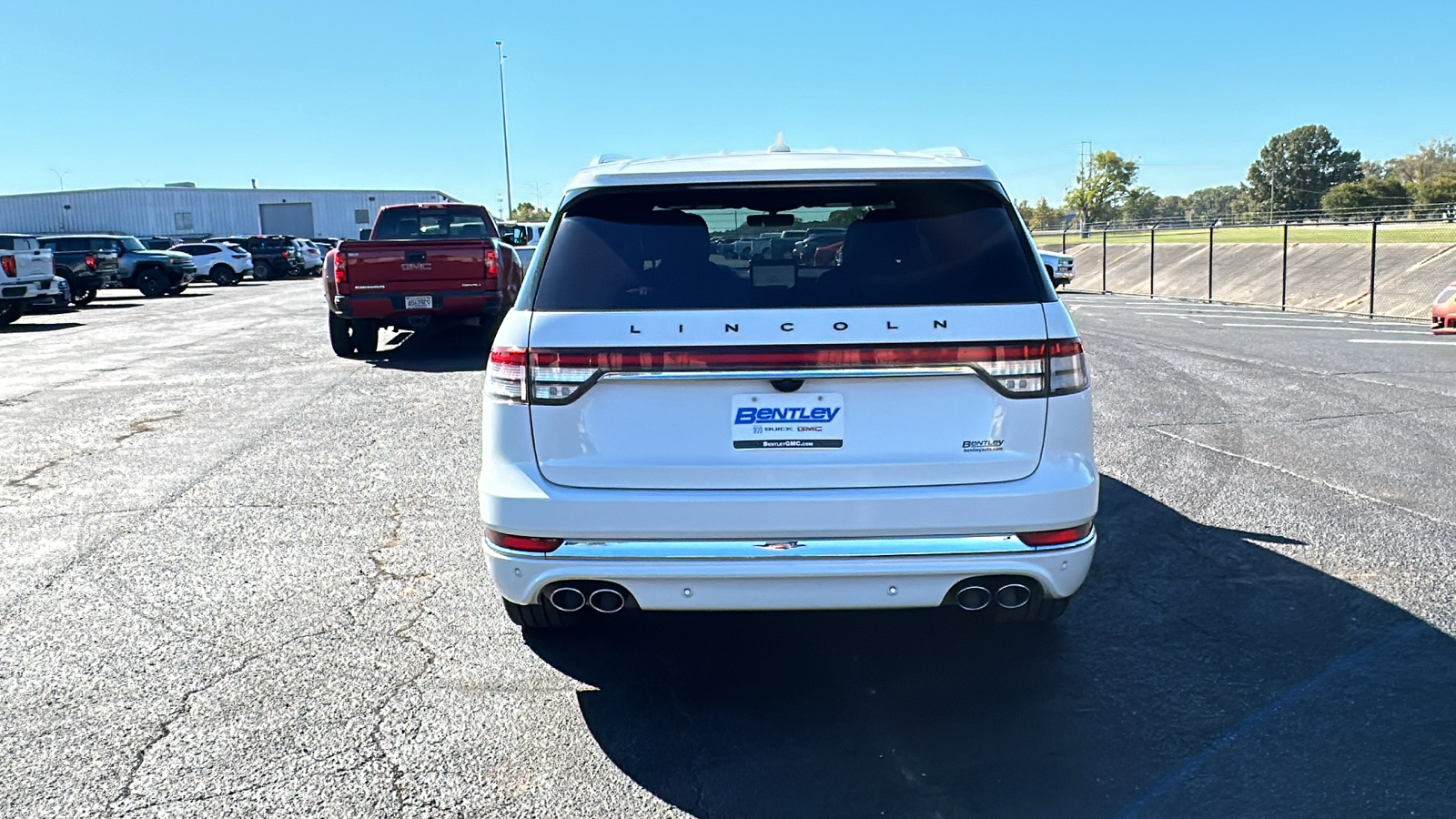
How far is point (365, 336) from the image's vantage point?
46.9 feet

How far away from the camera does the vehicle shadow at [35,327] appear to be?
2039cm

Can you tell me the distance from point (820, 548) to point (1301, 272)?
28.7 metres

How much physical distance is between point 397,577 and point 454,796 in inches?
84.4

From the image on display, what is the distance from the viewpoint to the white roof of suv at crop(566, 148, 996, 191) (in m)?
3.64

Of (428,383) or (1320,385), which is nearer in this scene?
(1320,385)

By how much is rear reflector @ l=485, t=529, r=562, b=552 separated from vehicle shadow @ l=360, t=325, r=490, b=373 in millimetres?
8345

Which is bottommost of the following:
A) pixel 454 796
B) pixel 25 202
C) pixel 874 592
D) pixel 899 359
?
pixel 454 796

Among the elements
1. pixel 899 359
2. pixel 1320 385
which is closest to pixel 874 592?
pixel 899 359

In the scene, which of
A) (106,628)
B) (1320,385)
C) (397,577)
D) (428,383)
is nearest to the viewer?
(106,628)

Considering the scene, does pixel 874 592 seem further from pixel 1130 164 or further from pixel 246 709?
pixel 1130 164

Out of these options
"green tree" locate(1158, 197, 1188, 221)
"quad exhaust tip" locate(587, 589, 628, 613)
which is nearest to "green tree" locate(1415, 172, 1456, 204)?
"green tree" locate(1158, 197, 1188, 221)

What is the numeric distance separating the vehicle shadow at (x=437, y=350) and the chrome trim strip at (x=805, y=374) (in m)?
8.65

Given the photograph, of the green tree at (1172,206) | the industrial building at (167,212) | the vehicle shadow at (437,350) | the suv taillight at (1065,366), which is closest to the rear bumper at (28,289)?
the vehicle shadow at (437,350)

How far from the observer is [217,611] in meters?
4.74
